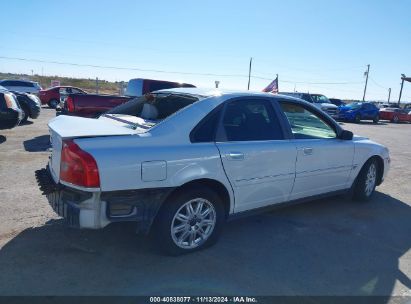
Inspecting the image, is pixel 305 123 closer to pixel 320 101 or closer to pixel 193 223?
pixel 193 223

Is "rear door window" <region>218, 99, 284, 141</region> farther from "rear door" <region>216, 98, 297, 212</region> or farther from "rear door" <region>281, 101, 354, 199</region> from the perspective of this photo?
"rear door" <region>281, 101, 354, 199</region>

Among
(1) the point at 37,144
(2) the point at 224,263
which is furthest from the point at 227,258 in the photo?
(1) the point at 37,144

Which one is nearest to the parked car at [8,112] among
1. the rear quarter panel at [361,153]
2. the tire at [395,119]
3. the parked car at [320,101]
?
the rear quarter panel at [361,153]

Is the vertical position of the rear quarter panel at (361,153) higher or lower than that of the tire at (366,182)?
higher

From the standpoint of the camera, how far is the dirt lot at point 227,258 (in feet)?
10.4

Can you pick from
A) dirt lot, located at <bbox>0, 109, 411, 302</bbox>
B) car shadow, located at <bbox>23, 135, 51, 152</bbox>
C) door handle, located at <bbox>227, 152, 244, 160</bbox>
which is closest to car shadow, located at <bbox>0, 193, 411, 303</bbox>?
dirt lot, located at <bbox>0, 109, 411, 302</bbox>

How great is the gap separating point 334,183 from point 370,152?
3.18ft

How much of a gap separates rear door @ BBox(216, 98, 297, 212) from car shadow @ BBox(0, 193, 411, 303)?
49cm

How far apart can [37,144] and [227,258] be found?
7131mm

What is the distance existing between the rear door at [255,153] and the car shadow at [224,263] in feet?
1.61

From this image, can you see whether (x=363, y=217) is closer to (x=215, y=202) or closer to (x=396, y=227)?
(x=396, y=227)

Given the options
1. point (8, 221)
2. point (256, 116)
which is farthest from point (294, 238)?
point (8, 221)

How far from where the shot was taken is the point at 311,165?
4.71m

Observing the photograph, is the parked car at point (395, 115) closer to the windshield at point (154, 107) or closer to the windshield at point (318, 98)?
the windshield at point (318, 98)
